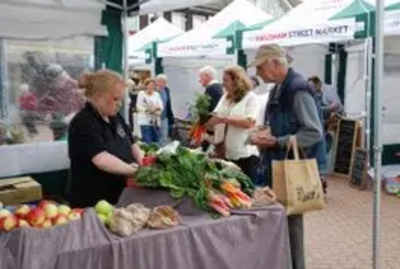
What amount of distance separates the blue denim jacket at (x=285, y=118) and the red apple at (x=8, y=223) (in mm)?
1487

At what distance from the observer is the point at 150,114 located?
9.16 meters

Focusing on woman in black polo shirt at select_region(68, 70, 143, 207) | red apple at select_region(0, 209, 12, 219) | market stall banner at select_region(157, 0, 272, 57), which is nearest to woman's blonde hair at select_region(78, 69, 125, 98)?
woman in black polo shirt at select_region(68, 70, 143, 207)

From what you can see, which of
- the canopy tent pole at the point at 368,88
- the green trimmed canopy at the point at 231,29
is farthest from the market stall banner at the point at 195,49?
the canopy tent pole at the point at 368,88

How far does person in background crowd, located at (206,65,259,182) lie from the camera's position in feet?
12.9

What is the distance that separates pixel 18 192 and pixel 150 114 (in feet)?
17.7

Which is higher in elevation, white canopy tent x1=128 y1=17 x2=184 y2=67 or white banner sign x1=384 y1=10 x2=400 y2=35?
white canopy tent x1=128 y1=17 x2=184 y2=67

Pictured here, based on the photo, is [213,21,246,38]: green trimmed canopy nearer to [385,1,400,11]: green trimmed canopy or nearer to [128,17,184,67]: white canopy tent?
[128,17,184,67]: white canopy tent

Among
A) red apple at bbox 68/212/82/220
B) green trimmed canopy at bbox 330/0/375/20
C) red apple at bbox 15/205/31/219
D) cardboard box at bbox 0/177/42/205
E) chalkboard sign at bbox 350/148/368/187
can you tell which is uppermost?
green trimmed canopy at bbox 330/0/375/20

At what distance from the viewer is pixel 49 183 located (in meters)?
4.58

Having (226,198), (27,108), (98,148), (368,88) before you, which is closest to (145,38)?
(368,88)

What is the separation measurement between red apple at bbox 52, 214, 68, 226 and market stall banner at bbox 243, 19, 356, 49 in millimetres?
4758

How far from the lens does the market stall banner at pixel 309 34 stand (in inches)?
243

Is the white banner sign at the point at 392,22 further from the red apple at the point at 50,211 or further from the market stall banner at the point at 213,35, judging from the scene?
the red apple at the point at 50,211

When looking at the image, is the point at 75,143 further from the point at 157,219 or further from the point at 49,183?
the point at 49,183
